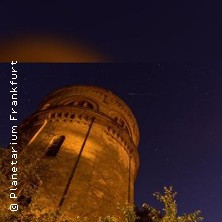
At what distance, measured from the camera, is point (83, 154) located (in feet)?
49.9

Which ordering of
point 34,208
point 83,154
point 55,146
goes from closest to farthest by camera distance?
point 34,208
point 83,154
point 55,146

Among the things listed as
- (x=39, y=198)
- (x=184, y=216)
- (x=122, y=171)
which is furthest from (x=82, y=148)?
(x=184, y=216)

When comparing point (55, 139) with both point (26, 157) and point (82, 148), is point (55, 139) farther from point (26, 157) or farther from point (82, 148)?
point (26, 157)

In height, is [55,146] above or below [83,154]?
above

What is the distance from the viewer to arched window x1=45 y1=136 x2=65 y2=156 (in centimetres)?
1529

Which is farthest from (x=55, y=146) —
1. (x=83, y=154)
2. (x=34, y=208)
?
(x=34, y=208)

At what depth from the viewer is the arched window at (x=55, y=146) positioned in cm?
1529

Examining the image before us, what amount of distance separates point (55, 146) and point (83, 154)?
1.43m

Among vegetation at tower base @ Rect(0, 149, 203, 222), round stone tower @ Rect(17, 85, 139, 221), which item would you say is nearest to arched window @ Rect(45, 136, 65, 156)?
round stone tower @ Rect(17, 85, 139, 221)

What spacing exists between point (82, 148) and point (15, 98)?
204 inches

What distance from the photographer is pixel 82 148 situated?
1550 cm

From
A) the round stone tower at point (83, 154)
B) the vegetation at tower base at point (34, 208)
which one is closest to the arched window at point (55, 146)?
the round stone tower at point (83, 154)

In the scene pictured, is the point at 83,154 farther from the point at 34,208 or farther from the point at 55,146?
the point at 34,208

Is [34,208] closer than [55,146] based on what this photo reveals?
Yes
